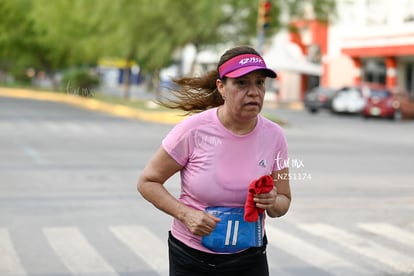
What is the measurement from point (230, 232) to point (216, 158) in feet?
1.05

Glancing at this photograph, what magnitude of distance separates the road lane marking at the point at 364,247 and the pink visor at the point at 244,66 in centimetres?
446

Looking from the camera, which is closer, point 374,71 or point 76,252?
point 76,252

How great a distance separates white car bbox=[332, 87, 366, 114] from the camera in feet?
135

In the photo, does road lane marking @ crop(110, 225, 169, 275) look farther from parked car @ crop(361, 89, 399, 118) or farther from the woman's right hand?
parked car @ crop(361, 89, 399, 118)

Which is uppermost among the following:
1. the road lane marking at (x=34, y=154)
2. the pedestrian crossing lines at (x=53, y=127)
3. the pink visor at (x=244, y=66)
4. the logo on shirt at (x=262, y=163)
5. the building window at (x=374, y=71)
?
the pink visor at (x=244, y=66)

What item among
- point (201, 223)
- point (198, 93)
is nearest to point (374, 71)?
point (198, 93)

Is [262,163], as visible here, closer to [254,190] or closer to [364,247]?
[254,190]

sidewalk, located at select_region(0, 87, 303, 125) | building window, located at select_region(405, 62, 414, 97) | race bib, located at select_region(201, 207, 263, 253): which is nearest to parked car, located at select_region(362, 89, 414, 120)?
sidewalk, located at select_region(0, 87, 303, 125)

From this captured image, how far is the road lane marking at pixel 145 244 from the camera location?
25.7 feet

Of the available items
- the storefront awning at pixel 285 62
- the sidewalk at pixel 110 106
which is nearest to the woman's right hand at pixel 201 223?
the sidewalk at pixel 110 106

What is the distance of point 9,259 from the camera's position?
782 cm

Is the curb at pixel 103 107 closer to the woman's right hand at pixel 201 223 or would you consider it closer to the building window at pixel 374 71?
the woman's right hand at pixel 201 223

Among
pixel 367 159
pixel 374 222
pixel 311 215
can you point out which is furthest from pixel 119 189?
pixel 367 159

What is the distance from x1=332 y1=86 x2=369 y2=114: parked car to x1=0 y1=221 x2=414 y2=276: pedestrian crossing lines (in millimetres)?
31382
